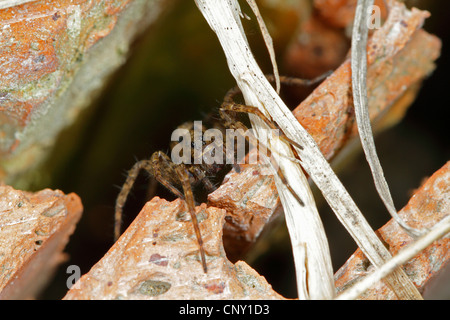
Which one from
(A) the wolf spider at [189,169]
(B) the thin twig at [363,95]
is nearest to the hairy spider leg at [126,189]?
(A) the wolf spider at [189,169]

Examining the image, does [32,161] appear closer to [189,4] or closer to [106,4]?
[106,4]

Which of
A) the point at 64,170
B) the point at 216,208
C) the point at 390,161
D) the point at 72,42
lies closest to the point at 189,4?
the point at 72,42

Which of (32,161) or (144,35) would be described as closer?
(32,161)

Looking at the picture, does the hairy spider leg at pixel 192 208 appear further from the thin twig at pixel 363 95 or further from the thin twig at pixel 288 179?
the thin twig at pixel 363 95

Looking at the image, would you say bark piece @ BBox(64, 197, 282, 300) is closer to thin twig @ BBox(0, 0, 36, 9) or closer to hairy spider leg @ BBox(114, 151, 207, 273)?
hairy spider leg @ BBox(114, 151, 207, 273)

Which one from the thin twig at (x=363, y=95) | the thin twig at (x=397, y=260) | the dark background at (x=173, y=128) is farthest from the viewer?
the dark background at (x=173, y=128)

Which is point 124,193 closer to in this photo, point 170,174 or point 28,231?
point 170,174

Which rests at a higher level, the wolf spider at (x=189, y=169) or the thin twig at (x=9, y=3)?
the thin twig at (x=9, y=3)

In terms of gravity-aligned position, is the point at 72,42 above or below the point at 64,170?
above
